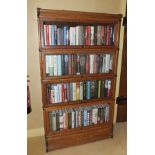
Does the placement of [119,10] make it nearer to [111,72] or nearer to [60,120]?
[111,72]

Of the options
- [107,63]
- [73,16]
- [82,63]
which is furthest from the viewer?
[107,63]

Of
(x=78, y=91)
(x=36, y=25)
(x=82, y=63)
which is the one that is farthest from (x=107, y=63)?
(x=36, y=25)

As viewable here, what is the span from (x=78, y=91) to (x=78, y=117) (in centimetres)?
35

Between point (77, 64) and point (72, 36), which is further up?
point (72, 36)

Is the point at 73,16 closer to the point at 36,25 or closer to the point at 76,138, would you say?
the point at 36,25

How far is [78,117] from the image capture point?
2.22 metres

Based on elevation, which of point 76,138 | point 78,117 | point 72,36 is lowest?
point 76,138

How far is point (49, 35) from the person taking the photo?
76.8 inches

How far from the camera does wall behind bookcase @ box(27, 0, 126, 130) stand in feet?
6.97

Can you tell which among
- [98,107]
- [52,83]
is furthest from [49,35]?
[98,107]

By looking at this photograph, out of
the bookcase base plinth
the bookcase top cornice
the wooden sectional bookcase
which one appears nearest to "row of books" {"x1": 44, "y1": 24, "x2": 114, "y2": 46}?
the wooden sectional bookcase

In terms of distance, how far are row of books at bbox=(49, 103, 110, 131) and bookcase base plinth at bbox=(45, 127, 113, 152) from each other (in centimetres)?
10

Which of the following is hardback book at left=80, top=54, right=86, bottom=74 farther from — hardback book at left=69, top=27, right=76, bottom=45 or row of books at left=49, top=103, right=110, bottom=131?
row of books at left=49, top=103, right=110, bottom=131
